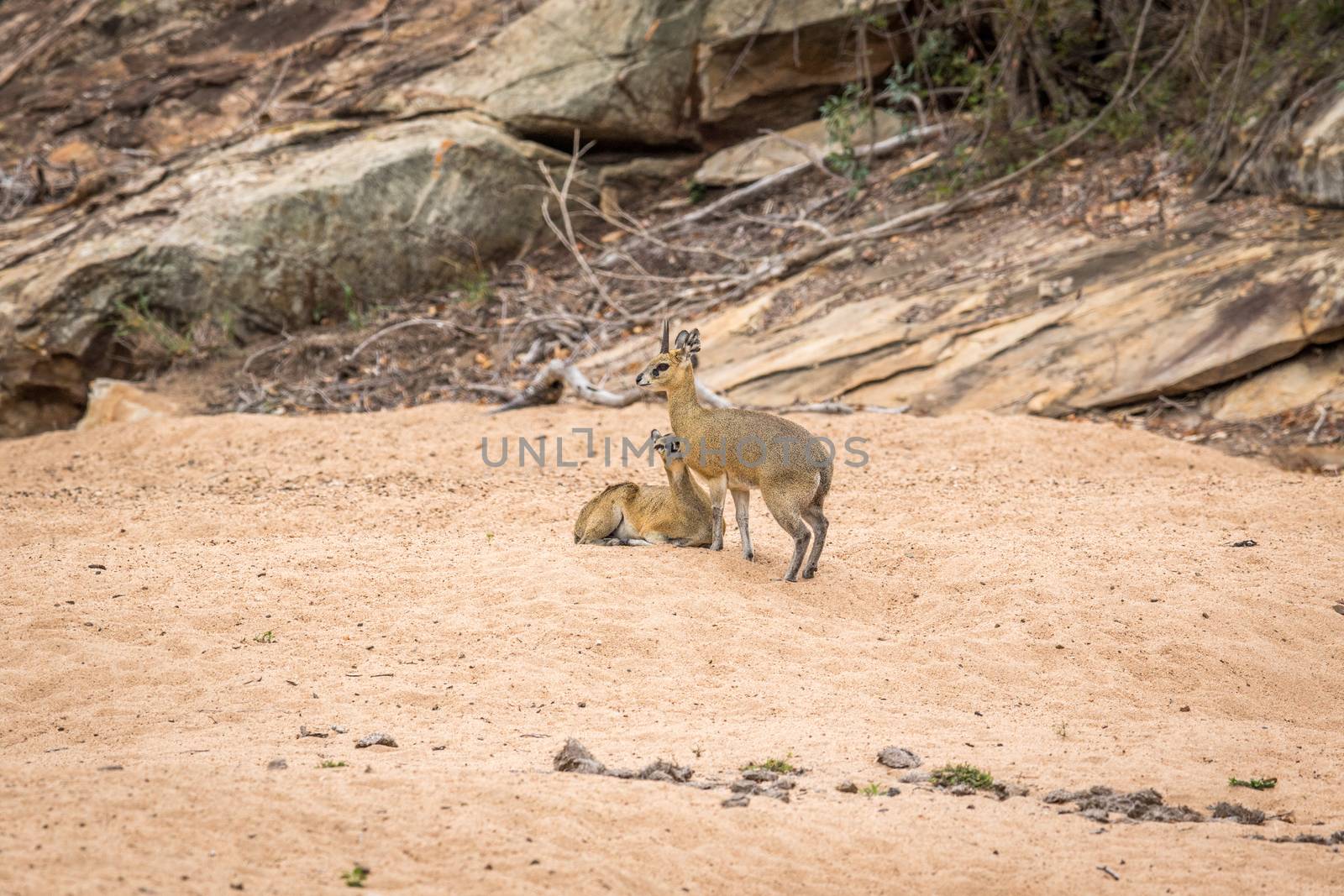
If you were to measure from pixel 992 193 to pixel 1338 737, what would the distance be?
987 cm

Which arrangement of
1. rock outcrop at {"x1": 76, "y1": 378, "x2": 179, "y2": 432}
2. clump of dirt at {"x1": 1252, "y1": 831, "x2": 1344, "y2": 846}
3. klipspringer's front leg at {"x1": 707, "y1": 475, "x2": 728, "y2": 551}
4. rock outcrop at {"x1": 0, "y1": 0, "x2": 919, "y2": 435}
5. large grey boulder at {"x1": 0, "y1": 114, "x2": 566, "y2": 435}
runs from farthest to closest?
rock outcrop at {"x1": 0, "y1": 0, "x2": 919, "y2": 435} → large grey boulder at {"x1": 0, "y1": 114, "x2": 566, "y2": 435} → rock outcrop at {"x1": 76, "y1": 378, "x2": 179, "y2": 432} → klipspringer's front leg at {"x1": 707, "y1": 475, "x2": 728, "y2": 551} → clump of dirt at {"x1": 1252, "y1": 831, "x2": 1344, "y2": 846}

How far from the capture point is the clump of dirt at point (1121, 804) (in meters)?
4.51

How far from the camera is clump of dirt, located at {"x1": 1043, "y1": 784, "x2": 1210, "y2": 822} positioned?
4.51 meters

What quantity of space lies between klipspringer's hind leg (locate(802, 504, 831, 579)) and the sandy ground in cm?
12

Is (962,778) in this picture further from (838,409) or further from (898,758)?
(838,409)

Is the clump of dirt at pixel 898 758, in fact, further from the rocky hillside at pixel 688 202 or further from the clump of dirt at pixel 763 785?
the rocky hillside at pixel 688 202

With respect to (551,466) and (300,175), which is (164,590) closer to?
(551,466)

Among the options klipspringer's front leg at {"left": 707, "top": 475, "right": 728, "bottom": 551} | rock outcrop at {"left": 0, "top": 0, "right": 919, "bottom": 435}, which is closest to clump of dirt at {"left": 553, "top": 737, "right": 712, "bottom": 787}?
klipspringer's front leg at {"left": 707, "top": 475, "right": 728, "bottom": 551}

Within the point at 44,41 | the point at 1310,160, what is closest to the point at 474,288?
the point at 44,41

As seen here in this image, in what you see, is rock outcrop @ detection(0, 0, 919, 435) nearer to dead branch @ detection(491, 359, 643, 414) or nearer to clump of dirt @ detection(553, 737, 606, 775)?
dead branch @ detection(491, 359, 643, 414)

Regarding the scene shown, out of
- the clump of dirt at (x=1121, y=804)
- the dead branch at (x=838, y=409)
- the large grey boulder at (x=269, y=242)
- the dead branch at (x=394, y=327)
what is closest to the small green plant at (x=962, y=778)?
the clump of dirt at (x=1121, y=804)

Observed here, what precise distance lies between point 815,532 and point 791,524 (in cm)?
30

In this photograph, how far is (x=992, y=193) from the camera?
1442 centimetres

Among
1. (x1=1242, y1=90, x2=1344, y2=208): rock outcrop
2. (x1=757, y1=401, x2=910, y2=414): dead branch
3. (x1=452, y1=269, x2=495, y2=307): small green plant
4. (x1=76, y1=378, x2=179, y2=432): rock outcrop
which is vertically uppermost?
(x1=1242, y1=90, x2=1344, y2=208): rock outcrop
